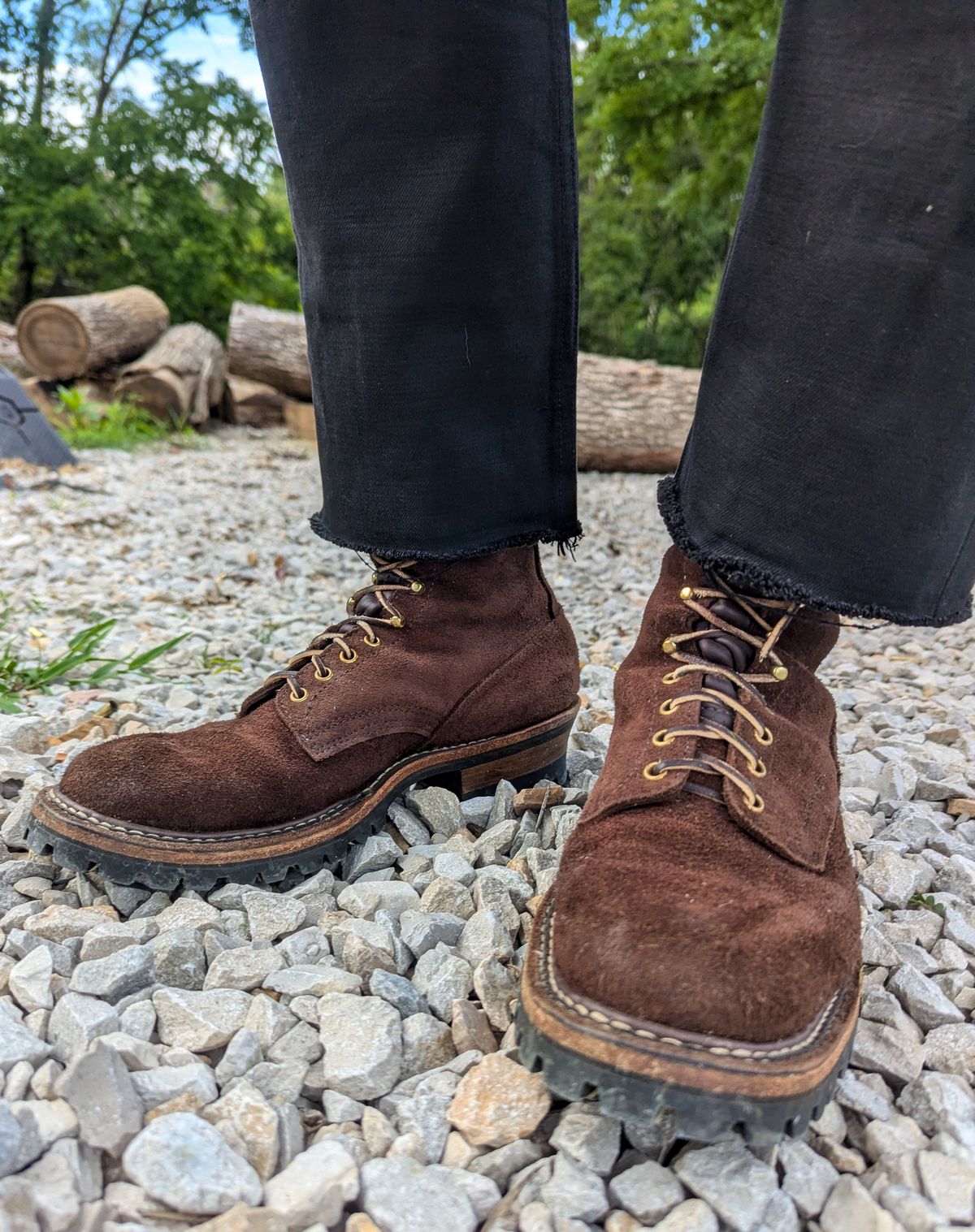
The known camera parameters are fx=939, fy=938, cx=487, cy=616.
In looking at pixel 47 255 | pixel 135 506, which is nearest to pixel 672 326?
pixel 47 255

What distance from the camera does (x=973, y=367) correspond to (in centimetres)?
84

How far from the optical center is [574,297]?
114cm

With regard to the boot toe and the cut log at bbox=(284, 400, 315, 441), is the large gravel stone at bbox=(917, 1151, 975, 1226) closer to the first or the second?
the boot toe

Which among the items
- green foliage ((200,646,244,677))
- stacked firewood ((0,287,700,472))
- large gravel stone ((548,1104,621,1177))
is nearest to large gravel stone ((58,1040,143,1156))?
large gravel stone ((548,1104,621,1177))

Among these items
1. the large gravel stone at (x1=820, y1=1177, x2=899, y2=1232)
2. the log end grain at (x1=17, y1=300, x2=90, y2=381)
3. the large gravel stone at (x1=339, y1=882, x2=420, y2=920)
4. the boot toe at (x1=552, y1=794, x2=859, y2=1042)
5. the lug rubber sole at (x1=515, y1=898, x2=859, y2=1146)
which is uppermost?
the boot toe at (x1=552, y1=794, x2=859, y2=1042)

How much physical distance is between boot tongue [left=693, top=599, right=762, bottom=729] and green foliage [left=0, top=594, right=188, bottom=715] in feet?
4.18

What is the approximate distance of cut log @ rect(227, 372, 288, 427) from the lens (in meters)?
7.43

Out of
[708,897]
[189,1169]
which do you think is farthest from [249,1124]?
[708,897]

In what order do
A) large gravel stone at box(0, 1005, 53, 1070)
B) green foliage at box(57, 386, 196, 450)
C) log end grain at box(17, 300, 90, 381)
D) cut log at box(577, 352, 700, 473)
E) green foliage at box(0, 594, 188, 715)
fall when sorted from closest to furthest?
large gravel stone at box(0, 1005, 53, 1070) → green foliage at box(0, 594, 188, 715) → cut log at box(577, 352, 700, 473) → green foliage at box(57, 386, 196, 450) → log end grain at box(17, 300, 90, 381)

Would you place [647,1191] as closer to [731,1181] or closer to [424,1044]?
[731,1181]

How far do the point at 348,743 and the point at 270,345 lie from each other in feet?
21.4

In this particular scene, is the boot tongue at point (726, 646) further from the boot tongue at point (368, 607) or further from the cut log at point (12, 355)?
the cut log at point (12, 355)

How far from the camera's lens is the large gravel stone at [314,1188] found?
68 centimetres

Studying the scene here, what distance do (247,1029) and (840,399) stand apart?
2.61 ft
